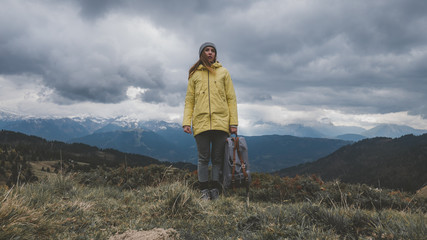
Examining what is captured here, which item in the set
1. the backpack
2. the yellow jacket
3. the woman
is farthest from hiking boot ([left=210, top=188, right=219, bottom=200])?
the yellow jacket

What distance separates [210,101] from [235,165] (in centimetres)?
138

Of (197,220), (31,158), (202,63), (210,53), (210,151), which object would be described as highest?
(210,53)

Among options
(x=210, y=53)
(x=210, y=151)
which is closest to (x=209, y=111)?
(x=210, y=151)

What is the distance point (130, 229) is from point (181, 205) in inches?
36.0

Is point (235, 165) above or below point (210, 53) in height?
below

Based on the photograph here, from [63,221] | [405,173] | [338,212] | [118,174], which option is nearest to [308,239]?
[338,212]

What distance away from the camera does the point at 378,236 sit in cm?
226

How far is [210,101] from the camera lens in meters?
4.70

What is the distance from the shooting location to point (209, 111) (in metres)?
4.63

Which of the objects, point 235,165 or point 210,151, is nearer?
point 235,165

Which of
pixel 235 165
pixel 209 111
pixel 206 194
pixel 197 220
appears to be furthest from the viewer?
pixel 206 194

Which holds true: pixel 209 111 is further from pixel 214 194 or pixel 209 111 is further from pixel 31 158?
pixel 31 158

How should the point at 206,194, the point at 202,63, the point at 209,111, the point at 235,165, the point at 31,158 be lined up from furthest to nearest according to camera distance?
the point at 31,158, the point at 202,63, the point at 206,194, the point at 209,111, the point at 235,165

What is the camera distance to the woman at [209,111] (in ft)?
15.3
